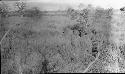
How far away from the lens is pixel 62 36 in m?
3.62

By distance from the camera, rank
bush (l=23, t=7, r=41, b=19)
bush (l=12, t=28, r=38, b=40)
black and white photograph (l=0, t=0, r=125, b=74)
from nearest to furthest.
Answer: black and white photograph (l=0, t=0, r=125, b=74), bush (l=12, t=28, r=38, b=40), bush (l=23, t=7, r=41, b=19)

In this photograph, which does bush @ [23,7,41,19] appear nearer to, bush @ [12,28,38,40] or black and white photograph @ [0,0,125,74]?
black and white photograph @ [0,0,125,74]

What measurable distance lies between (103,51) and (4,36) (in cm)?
193

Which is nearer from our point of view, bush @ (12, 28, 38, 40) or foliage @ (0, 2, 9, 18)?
bush @ (12, 28, 38, 40)

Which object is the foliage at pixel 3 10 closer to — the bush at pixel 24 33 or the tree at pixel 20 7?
the tree at pixel 20 7

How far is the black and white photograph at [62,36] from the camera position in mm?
3365

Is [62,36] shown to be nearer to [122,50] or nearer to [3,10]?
[122,50]

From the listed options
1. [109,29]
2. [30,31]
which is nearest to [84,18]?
[109,29]

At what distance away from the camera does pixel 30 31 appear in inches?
144

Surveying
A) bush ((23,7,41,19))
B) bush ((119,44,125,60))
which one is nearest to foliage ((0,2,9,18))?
bush ((23,7,41,19))

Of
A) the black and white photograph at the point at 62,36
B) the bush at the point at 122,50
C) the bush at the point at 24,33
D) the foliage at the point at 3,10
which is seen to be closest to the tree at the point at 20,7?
the black and white photograph at the point at 62,36

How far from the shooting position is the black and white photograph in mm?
3365

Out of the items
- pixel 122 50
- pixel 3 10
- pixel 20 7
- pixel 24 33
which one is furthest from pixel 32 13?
pixel 122 50

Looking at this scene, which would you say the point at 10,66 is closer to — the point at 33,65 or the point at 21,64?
the point at 21,64
